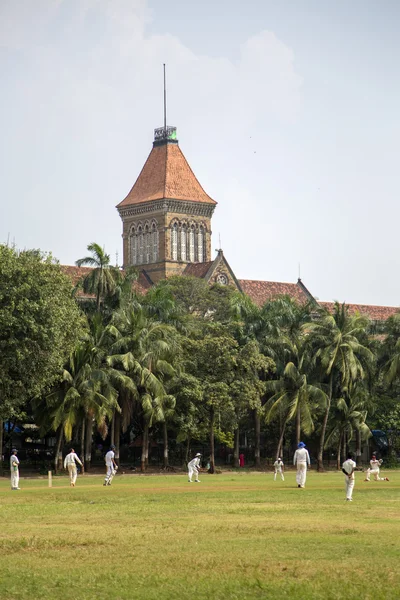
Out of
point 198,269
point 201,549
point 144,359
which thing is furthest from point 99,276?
point 198,269

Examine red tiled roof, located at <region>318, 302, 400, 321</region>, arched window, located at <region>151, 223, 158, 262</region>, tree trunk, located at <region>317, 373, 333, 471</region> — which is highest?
arched window, located at <region>151, 223, 158, 262</region>

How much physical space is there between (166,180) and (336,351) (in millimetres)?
66590

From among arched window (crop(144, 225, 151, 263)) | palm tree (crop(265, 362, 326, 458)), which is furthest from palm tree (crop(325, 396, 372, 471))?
arched window (crop(144, 225, 151, 263))

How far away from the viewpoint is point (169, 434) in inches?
2879

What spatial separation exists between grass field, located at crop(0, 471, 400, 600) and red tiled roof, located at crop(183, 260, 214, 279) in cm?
9240

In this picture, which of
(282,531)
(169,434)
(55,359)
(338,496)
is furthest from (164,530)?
(169,434)

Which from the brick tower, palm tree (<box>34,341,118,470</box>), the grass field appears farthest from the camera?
the brick tower

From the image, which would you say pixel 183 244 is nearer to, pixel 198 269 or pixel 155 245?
pixel 155 245

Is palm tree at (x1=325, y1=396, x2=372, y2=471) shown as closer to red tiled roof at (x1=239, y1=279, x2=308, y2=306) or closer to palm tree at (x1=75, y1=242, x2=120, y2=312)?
palm tree at (x1=75, y1=242, x2=120, y2=312)

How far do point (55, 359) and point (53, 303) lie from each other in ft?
8.39

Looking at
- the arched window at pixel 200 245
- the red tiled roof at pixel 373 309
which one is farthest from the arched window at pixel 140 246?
the red tiled roof at pixel 373 309

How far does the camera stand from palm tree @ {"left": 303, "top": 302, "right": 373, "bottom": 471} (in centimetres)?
7388

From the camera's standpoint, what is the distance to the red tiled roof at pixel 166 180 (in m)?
138

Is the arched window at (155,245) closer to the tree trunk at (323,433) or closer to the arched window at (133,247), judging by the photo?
the arched window at (133,247)
